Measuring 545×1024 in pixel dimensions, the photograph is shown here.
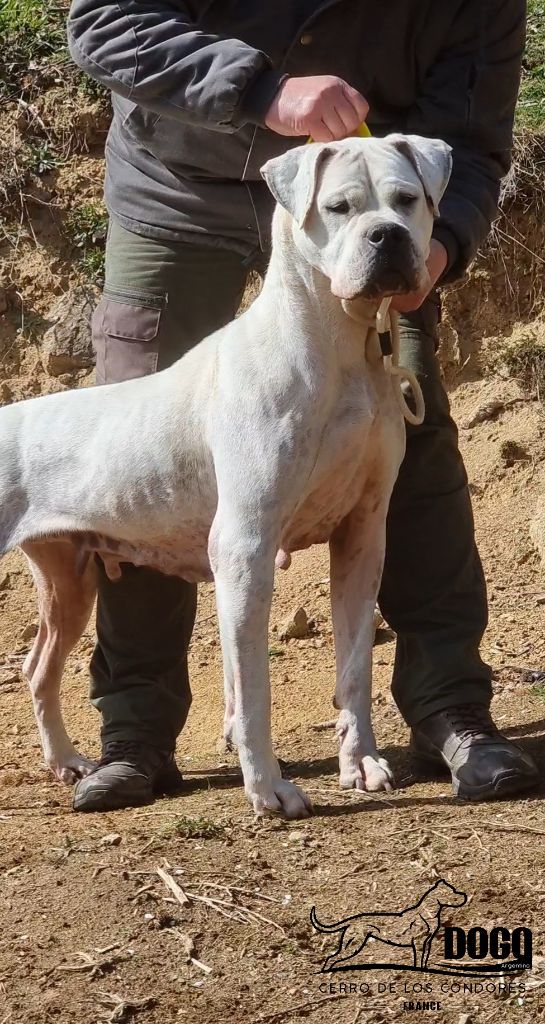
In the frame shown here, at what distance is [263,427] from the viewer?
3689 millimetres

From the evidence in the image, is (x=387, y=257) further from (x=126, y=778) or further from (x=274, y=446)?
(x=126, y=778)

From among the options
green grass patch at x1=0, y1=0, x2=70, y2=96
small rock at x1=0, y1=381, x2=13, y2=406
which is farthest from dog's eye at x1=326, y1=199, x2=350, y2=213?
green grass patch at x1=0, y1=0, x2=70, y2=96

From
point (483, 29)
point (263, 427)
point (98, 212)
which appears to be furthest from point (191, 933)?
point (98, 212)

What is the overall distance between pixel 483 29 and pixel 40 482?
78.9 inches

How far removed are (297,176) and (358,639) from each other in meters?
1.37

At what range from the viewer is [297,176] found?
354 centimetres

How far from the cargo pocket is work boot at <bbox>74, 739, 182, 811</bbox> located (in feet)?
4.04

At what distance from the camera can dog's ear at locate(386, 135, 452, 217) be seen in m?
3.57

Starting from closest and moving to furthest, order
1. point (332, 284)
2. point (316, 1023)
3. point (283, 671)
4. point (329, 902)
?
point (316, 1023) → point (329, 902) → point (332, 284) → point (283, 671)

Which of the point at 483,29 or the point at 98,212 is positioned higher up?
the point at 483,29

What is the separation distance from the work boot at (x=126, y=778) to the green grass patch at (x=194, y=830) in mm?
520

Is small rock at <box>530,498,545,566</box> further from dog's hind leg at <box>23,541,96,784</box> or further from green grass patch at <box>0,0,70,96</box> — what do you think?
green grass patch at <box>0,0,70,96</box>

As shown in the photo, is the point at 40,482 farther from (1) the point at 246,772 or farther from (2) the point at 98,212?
(2) the point at 98,212

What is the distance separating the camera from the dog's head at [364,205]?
11.1 feet
